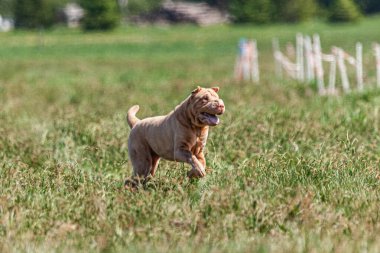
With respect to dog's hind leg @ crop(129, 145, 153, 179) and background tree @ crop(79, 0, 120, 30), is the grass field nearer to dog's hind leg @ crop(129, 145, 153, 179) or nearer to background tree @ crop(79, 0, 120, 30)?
dog's hind leg @ crop(129, 145, 153, 179)

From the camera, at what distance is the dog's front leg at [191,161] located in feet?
26.1

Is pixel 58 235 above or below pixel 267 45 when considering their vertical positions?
above

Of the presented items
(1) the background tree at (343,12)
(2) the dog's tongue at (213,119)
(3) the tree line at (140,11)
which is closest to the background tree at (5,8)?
(3) the tree line at (140,11)

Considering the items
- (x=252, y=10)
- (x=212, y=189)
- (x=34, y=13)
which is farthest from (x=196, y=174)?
(x=252, y=10)

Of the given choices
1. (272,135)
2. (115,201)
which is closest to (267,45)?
(272,135)

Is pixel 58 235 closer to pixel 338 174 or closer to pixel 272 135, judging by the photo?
pixel 338 174

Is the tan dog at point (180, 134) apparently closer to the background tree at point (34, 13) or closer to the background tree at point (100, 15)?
the background tree at point (34, 13)

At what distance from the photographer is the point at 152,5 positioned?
11675 centimetres

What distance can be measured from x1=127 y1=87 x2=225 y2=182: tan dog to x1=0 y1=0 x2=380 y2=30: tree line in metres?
80.5

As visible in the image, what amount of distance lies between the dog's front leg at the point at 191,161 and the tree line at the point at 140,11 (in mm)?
81035

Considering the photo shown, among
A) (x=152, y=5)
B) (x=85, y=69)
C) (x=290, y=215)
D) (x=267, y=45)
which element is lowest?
(x=152, y=5)

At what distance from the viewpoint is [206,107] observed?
779 cm

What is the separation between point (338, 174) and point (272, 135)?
8.97 feet

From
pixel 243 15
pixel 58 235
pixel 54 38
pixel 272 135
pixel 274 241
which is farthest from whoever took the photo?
pixel 243 15
